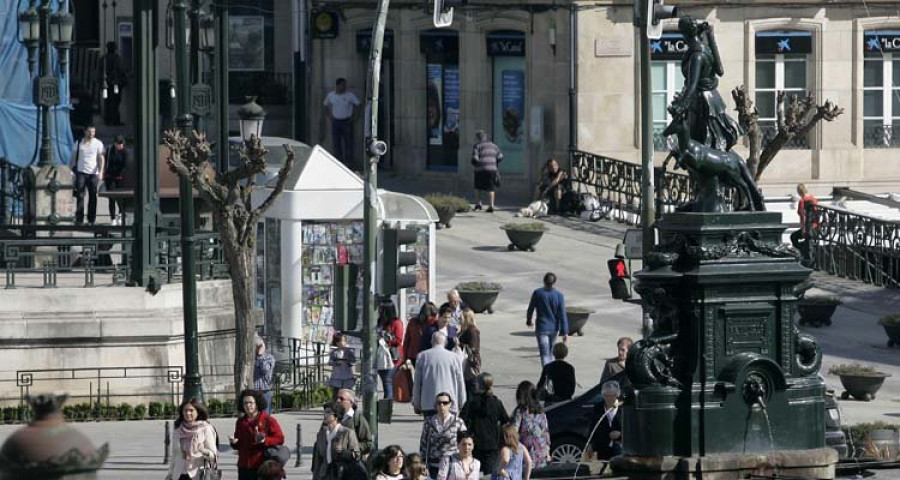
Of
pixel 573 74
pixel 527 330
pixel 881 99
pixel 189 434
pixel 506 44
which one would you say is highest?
pixel 506 44

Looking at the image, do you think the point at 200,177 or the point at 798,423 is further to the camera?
the point at 200,177

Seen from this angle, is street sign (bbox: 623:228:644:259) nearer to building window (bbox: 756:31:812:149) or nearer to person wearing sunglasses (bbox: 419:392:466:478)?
person wearing sunglasses (bbox: 419:392:466:478)

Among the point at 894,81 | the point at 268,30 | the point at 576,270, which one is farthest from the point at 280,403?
the point at 268,30

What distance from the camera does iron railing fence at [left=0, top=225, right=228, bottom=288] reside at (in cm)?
2717

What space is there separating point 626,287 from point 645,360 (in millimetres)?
9825

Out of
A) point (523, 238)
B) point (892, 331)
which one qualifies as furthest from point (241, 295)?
point (523, 238)

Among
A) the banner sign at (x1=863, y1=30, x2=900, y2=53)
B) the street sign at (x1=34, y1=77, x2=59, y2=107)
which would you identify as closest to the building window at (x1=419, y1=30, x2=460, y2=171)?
the banner sign at (x1=863, y1=30, x2=900, y2=53)

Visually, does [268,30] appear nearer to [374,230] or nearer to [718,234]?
[374,230]

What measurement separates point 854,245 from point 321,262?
1184 cm

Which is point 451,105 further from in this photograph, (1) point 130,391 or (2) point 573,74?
(1) point 130,391

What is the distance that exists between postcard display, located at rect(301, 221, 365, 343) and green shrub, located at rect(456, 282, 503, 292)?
3870 mm

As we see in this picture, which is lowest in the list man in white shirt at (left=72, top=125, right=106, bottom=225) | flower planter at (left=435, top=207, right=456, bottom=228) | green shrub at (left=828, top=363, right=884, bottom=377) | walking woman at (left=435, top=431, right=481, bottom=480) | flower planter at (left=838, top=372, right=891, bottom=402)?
flower planter at (left=838, top=372, right=891, bottom=402)

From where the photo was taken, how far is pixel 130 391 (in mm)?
27250

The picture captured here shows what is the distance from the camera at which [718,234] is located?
1703 cm
